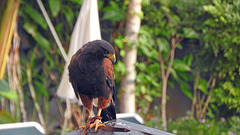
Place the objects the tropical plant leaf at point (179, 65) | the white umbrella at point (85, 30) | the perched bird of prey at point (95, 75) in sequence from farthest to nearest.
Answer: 1. the tropical plant leaf at point (179, 65)
2. the white umbrella at point (85, 30)
3. the perched bird of prey at point (95, 75)

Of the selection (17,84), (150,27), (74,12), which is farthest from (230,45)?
(17,84)

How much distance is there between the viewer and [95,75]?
1006 mm

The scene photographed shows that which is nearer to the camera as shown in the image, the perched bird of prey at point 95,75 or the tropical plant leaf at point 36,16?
the perched bird of prey at point 95,75

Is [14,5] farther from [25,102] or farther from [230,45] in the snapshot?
[230,45]

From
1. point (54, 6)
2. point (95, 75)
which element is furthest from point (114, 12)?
point (95, 75)

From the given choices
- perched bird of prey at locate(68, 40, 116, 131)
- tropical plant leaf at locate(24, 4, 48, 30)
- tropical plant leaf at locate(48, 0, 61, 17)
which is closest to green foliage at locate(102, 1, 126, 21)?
tropical plant leaf at locate(48, 0, 61, 17)

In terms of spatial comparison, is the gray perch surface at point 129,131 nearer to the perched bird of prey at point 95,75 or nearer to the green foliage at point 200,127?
the perched bird of prey at point 95,75

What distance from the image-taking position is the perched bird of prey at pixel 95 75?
964 millimetres

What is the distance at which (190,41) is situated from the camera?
3.51m

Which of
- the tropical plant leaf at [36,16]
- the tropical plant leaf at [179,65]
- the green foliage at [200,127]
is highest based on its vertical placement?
the tropical plant leaf at [36,16]

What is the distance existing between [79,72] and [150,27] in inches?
99.1

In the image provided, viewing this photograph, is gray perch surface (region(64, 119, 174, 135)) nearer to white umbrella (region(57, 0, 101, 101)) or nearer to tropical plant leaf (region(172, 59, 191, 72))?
white umbrella (region(57, 0, 101, 101))

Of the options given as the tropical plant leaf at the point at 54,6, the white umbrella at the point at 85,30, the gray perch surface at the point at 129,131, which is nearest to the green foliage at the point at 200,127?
the white umbrella at the point at 85,30

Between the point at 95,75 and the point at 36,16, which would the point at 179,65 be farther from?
the point at 95,75
